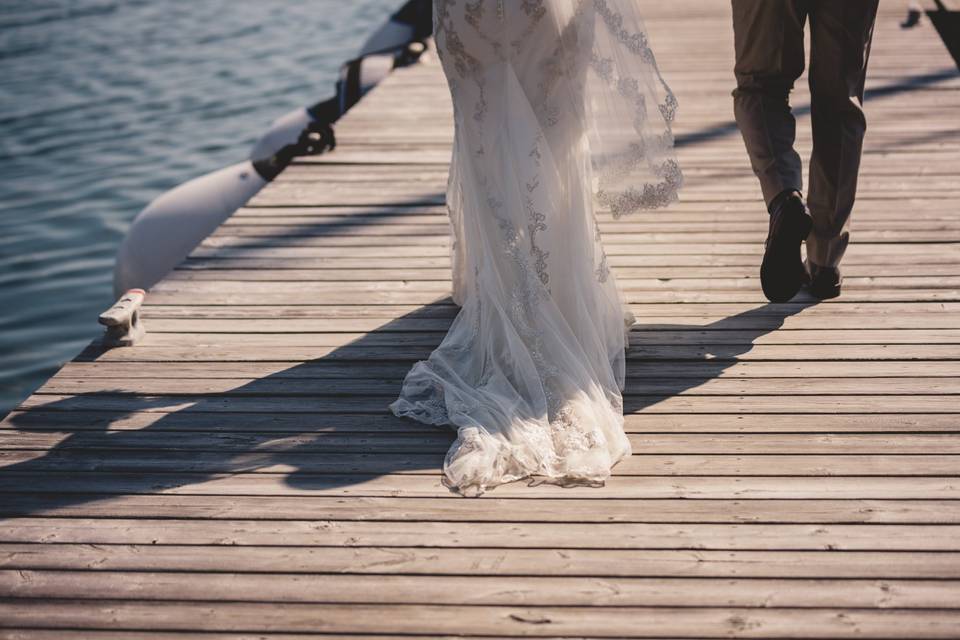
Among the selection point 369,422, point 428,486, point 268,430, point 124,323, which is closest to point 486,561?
point 428,486

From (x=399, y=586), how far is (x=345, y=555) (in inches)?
6.5

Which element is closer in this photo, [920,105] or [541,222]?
[541,222]

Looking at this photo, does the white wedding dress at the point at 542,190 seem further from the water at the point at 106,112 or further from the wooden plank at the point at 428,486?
the water at the point at 106,112

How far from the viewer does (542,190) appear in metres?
2.77

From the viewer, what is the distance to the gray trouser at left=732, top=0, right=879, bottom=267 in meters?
2.97

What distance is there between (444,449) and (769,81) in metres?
1.57

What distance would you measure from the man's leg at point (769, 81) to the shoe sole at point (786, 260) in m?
0.16

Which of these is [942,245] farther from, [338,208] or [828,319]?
[338,208]

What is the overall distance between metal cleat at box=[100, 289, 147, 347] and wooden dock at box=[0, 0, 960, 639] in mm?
47

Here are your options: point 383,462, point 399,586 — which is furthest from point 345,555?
point 383,462

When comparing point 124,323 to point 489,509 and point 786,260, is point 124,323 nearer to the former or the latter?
point 489,509

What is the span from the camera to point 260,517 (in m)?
2.34

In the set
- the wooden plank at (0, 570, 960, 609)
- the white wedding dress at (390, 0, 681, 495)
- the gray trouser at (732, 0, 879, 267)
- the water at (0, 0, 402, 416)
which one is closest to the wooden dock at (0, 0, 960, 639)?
the wooden plank at (0, 570, 960, 609)

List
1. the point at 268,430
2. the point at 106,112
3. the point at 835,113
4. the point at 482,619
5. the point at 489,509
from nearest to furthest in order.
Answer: the point at 482,619, the point at 489,509, the point at 268,430, the point at 835,113, the point at 106,112
